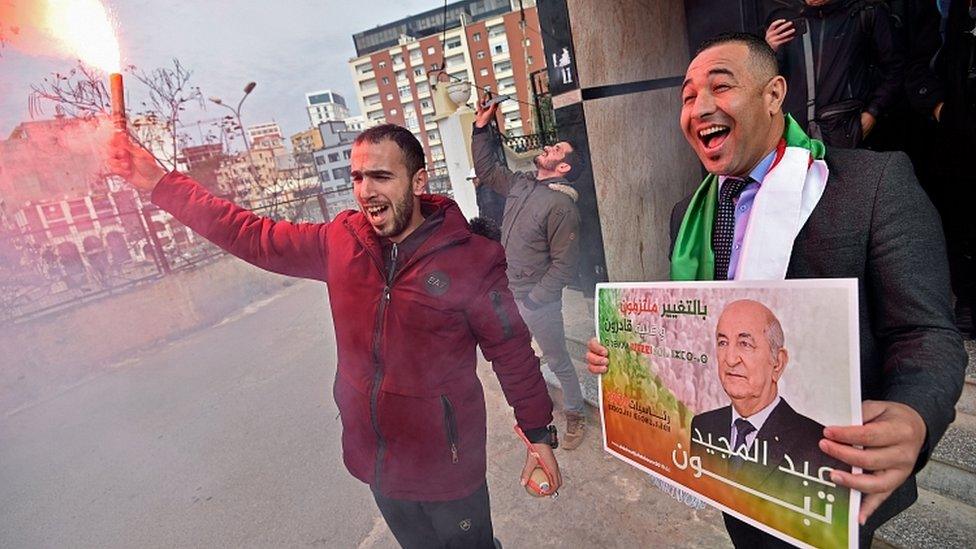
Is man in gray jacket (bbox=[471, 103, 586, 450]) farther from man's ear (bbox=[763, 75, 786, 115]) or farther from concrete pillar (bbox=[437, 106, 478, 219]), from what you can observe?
concrete pillar (bbox=[437, 106, 478, 219])

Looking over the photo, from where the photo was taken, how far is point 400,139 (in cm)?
182

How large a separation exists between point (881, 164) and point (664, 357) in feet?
2.19

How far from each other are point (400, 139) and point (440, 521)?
5.35 feet

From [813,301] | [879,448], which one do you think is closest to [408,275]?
[813,301]

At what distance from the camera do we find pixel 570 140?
3.99m

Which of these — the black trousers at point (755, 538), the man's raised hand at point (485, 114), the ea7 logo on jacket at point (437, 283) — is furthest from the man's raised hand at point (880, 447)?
the man's raised hand at point (485, 114)

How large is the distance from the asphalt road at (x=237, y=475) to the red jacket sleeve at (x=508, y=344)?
118 cm

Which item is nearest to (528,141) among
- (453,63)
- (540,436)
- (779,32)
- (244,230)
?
→ (779,32)

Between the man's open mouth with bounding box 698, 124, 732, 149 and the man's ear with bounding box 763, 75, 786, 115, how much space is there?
115mm

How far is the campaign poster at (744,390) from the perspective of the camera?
0.88 meters

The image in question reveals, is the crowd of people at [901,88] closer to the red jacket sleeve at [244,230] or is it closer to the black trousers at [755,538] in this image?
the black trousers at [755,538]

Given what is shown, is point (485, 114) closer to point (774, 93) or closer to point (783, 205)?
point (774, 93)

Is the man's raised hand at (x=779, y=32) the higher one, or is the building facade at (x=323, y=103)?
the building facade at (x=323, y=103)

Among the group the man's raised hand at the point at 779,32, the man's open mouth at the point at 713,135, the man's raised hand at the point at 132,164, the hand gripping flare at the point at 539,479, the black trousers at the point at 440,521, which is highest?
the man's raised hand at the point at 779,32
